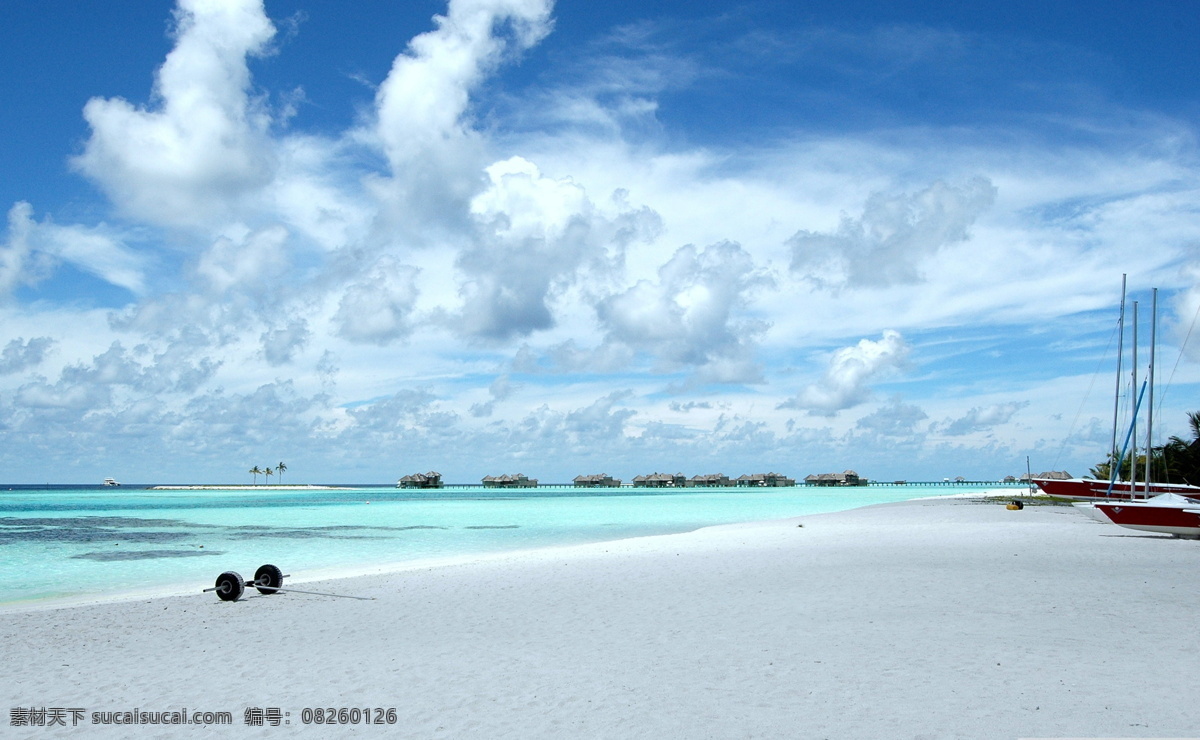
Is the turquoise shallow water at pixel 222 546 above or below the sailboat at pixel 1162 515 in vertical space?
below

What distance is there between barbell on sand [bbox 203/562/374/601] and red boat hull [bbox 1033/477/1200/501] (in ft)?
116

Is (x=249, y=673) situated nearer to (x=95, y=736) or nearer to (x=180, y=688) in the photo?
(x=180, y=688)

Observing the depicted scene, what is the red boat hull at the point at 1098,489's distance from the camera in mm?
35344

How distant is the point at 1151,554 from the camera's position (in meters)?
16.6

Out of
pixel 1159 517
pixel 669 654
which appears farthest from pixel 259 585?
pixel 1159 517

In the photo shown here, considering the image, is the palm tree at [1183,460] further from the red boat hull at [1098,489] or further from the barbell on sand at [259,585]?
the barbell on sand at [259,585]

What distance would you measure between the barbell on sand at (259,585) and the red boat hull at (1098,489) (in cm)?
3547

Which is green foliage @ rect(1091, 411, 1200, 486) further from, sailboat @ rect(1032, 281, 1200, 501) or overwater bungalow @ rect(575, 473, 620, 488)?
overwater bungalow @ rect(575, 473, 620, 488)

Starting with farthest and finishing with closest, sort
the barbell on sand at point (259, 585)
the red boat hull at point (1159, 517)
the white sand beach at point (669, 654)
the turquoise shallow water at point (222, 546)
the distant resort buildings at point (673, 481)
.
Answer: the distant resort buildings at point (673, 481) → the red boat hull at point (1159, 517) → the turquoise shallow water at point (222, 546) → the barbell on sand at point (259, 585) → the white sand beach at point (669, 654)

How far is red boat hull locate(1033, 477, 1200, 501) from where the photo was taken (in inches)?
1391

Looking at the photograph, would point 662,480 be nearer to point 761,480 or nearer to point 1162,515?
point 761,480

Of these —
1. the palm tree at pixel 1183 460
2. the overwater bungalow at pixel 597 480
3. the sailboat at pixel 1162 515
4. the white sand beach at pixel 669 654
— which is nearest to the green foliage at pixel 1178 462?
the palm tree at pixel 1183 460

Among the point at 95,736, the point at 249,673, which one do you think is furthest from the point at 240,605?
the point at 95,736

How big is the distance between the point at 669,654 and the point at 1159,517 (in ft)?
62.3
